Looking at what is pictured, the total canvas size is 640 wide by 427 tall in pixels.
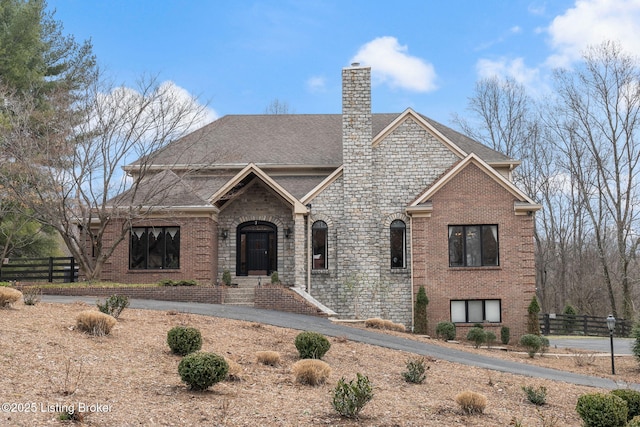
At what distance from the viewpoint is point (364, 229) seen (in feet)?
79.4

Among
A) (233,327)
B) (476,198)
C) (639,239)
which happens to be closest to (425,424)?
(233,327)

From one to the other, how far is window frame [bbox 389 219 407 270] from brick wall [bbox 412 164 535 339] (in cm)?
90

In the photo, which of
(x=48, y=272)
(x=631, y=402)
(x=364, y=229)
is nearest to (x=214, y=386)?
(x=631, y=402)

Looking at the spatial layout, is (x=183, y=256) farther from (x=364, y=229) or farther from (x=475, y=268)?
(x=475, y=268)

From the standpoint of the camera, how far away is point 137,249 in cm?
2411

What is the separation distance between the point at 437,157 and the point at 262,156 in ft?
25.5

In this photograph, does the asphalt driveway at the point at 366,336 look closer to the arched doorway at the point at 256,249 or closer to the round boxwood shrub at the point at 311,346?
the round boxwood shrub at the point at 311,346

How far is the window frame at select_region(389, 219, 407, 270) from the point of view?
962 inches

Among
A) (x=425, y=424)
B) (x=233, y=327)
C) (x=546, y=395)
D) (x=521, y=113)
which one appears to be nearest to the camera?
(x=425, y=424)

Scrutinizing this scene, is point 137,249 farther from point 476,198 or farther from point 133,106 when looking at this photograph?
point 476,198

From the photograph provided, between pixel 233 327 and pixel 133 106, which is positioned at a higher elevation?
pixel 133 106

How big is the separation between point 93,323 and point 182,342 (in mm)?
1825

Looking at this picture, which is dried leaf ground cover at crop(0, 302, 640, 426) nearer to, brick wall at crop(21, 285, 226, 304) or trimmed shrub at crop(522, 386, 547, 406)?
trimmed shrub at crop(522, 386, 547, 406)

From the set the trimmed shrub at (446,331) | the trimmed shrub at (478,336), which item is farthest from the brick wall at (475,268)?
the trimmed shrub at (478,336)
